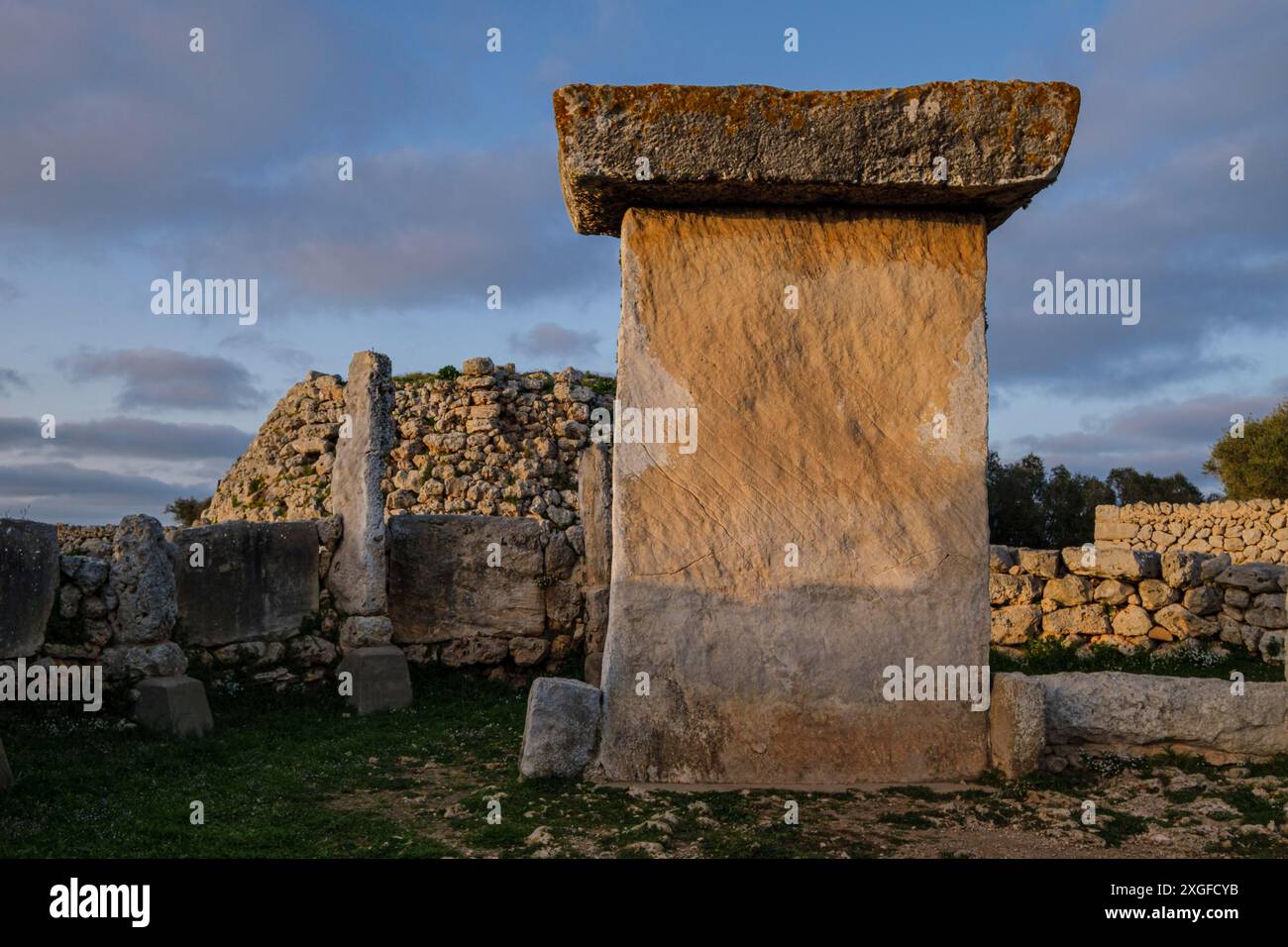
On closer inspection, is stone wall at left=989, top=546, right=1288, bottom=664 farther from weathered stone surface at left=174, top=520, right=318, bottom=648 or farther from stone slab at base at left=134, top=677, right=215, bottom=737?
stone slab at base at left=134, top=677, right=215, bottom=737

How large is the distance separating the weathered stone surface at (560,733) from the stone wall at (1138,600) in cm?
572

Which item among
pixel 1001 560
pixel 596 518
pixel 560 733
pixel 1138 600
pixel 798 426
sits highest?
pixel 798 426

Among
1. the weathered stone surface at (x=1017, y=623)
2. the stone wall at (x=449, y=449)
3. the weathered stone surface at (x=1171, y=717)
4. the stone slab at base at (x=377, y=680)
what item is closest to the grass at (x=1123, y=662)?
the weathered stone surface at (x=1017, y=623)

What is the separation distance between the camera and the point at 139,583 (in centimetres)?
782

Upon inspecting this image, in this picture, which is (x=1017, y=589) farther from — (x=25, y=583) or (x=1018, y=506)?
(x=1018, y=506)

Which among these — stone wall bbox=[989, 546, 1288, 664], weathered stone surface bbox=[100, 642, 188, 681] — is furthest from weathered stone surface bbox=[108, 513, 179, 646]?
stone wall bbox=[989, 546, 1288, 664]

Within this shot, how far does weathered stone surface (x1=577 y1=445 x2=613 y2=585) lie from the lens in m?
9.93

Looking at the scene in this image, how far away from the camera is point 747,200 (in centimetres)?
598

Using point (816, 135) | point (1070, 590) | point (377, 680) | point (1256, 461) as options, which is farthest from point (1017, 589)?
point (1256, 461)

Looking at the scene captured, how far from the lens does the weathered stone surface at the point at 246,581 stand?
8.91 m

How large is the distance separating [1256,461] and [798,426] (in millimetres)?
26167

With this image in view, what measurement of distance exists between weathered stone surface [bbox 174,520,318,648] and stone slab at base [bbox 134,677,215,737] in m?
1.16

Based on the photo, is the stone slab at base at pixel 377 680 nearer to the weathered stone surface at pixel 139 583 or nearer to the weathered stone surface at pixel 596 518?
the weathered stone surface at pixel 139 583
